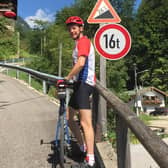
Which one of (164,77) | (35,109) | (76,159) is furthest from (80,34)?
(164,77)

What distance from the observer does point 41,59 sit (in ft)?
173

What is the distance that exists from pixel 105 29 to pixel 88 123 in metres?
2.20

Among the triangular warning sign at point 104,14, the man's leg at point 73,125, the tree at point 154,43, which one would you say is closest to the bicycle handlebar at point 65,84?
the man's leg at point 73,125

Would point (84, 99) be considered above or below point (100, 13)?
below

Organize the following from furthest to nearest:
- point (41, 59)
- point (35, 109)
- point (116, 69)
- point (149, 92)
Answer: point (149, 92) < point (116, 69) < point (41, 59) < point (35, 109)

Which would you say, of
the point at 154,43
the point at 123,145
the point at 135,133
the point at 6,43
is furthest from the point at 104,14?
the point at 154,43

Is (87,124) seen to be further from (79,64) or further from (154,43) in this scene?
(154,43)

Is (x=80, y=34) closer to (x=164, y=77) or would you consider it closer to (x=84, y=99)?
(x=84, y=99)

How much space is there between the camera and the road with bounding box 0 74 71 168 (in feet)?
18.5

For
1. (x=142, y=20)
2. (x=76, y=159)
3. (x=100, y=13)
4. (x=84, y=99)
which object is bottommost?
(x=76, y=159)

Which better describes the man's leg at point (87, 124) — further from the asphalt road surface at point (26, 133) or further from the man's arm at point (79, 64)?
the asphalt road surface at point (26, 133)

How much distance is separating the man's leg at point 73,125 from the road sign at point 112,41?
1.58 meters

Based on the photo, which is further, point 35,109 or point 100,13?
point 35,109

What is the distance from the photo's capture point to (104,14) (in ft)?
21.6
